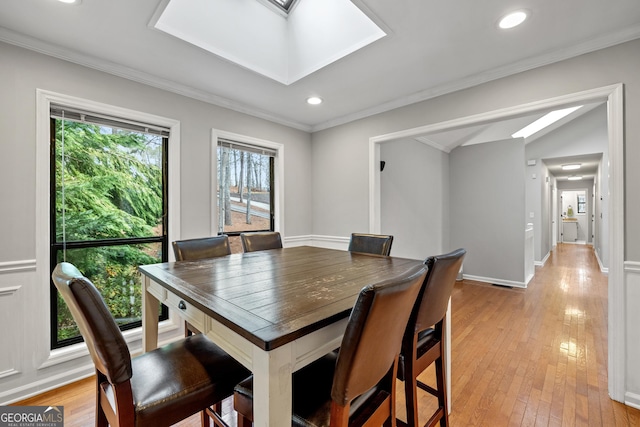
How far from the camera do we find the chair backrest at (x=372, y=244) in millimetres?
2291

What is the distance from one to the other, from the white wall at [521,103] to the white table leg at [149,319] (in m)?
2.28

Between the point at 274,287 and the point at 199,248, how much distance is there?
1102mm

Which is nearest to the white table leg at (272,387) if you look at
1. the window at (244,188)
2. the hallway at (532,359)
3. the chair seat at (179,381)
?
the chair seat at (179,381)

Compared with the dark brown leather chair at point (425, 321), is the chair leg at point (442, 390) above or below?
below

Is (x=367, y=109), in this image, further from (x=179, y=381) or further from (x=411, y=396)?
(x=179, y=381)

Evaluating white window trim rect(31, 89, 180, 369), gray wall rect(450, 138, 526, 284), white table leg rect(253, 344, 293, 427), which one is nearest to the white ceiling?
white window trim rect(31, 89, 180, 369)

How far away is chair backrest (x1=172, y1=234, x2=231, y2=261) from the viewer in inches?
79.3

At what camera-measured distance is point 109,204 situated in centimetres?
234

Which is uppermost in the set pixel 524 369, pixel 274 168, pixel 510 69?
pixel 510 69

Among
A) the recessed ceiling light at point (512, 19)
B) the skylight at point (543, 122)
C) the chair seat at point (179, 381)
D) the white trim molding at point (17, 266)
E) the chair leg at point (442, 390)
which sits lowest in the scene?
the chair leg at point (442, 390)

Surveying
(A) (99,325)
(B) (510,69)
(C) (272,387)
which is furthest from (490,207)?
(A) (99,325)

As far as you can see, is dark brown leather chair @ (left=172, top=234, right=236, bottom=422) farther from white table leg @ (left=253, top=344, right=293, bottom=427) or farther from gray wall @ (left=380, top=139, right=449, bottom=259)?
gray wall @ (left=380, top=139, right=449, bottom=259)

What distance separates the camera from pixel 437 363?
4.93ft

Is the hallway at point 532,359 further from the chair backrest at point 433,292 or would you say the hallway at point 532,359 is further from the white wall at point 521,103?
the chair backrest at point 433,292
